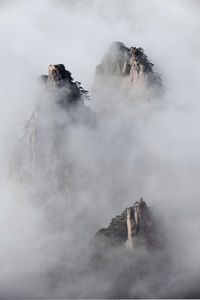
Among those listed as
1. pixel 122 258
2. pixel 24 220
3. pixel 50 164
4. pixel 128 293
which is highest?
pixel 50 164

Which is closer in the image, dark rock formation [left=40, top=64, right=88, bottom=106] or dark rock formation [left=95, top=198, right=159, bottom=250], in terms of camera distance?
dark rock formation [left=95, top=198, right=159, bottom=250]

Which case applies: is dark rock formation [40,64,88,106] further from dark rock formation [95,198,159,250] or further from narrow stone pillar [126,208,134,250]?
narrow stone pillar [126,208,134,250]

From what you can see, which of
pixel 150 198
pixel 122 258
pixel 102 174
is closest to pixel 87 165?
pixel 102 174

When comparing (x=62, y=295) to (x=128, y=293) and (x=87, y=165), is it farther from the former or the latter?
(x=87, y=165)

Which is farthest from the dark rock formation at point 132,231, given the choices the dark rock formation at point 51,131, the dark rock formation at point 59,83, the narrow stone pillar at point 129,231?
the dark rock formation at point 59,83

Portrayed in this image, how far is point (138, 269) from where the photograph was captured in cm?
16900

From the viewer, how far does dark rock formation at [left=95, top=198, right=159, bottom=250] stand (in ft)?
551

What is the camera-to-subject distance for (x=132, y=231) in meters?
168

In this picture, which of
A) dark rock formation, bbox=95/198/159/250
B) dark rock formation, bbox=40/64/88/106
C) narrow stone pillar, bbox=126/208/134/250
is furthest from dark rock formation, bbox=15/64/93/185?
narrow stone pillar, bbox=126/208/134/250

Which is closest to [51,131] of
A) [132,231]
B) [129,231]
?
[129,231]

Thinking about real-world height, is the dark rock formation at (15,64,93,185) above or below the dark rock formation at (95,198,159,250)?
above

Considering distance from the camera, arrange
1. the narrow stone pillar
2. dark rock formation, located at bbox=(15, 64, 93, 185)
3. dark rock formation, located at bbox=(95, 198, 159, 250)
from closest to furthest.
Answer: the narrow stone pillar < dark rock formation, located at bbox=(95, 198, 159, 250) < dark rock formation, located at bbox=(15, 64, 93, 185)

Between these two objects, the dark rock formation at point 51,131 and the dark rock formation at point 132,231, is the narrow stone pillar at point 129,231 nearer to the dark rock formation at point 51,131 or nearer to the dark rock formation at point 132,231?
the dark rock formation at point 132,231

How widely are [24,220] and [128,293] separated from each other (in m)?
44.9
